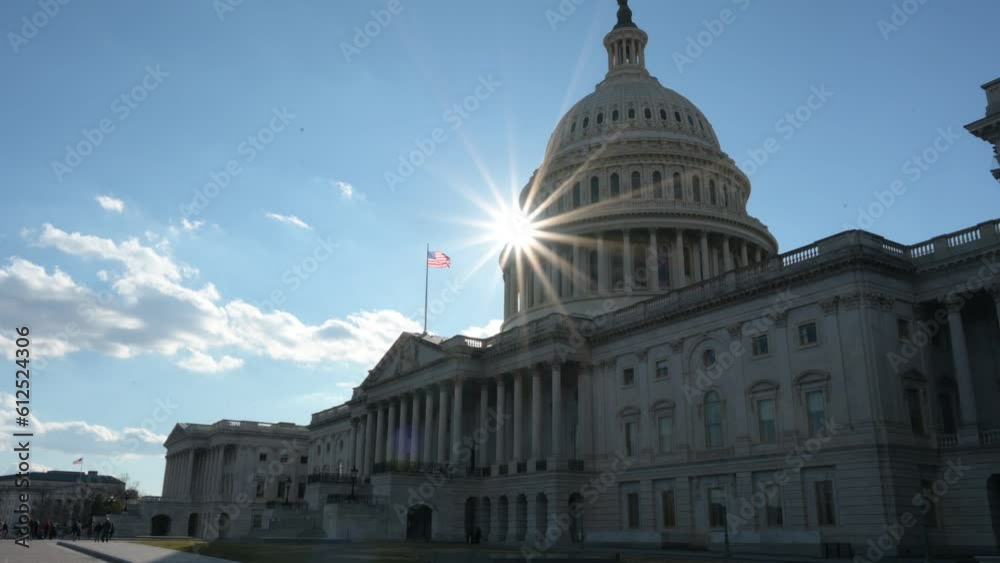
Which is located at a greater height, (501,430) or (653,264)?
(653,264)

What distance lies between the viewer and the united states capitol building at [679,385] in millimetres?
43875

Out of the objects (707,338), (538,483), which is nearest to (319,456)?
(538,483)

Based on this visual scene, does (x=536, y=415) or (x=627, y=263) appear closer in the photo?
(x=536, y=415)

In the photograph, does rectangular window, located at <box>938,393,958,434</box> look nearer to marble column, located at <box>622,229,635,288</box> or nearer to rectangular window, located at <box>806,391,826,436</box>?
rectangular window, located at <box>806,391,826,436</box>

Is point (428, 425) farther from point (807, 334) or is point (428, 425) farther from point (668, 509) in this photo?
point (807, 334)

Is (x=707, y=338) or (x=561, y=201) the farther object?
(x=561, y=201)

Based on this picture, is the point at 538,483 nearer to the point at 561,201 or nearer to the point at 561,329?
the point at 561,329

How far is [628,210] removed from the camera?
80875mm

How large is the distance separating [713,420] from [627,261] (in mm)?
28210

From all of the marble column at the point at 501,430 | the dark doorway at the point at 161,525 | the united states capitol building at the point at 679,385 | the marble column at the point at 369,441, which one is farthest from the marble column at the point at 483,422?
the dark doorway at the point at 161,525

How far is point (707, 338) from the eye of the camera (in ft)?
181

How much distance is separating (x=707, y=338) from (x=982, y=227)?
17.3 meters

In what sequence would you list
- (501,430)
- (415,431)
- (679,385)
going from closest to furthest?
(679,385) → (501,430) → (415,431)

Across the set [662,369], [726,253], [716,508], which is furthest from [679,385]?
[726,253]
